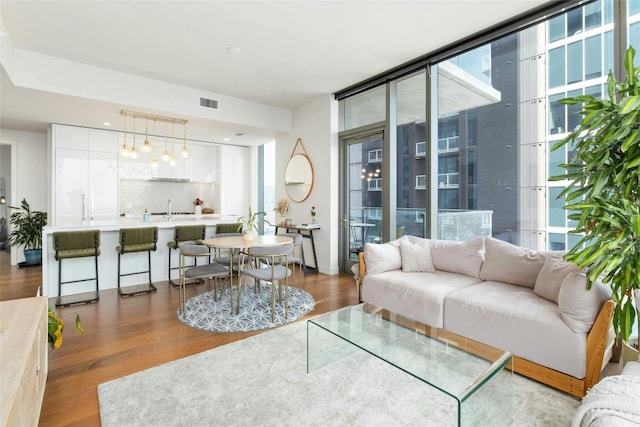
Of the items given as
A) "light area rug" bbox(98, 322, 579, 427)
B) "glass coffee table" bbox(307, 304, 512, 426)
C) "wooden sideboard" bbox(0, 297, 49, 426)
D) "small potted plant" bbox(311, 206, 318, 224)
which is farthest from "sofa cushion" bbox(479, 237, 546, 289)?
"wooden sideboard" bbox(0, 297, 49, 426)

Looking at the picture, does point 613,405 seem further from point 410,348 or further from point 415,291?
point 415,291

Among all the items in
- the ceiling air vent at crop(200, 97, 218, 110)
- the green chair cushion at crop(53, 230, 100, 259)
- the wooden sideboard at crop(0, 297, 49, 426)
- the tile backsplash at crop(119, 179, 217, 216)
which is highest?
the ceiling air vent at crop(200, 97, 218, 110)

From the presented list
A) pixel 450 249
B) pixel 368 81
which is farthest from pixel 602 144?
pixel 368 81

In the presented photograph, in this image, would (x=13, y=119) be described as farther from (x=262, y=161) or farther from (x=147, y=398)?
(x=147, y=398)

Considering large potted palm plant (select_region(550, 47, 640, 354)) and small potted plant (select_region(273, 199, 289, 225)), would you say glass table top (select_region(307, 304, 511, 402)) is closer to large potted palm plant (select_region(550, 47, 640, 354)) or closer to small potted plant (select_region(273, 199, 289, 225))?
large potted palm plant (select_region(550, 47, 640, 354))

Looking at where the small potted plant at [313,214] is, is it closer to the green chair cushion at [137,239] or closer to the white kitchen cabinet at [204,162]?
the green chair cushion at [137,239]

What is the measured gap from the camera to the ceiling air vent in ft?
17.1

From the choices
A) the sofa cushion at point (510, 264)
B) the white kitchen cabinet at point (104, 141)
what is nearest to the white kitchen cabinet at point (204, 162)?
the white kitchen cabinet at point (104, 141)

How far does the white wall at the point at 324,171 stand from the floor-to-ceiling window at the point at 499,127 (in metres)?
0.99

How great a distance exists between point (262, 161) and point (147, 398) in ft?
21.8

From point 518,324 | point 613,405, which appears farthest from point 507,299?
point 613,405

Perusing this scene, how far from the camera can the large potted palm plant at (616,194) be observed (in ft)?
5.45

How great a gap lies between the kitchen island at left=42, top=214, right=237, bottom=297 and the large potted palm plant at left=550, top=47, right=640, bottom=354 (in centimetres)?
469

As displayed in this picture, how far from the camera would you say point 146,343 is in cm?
284
